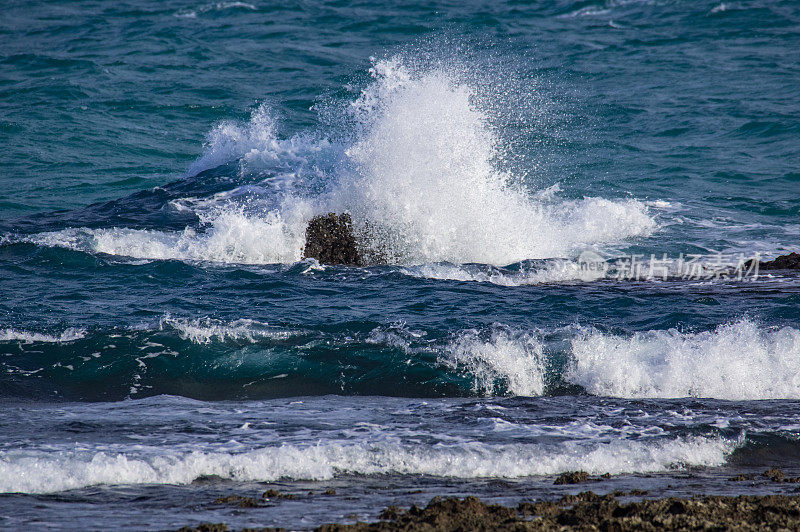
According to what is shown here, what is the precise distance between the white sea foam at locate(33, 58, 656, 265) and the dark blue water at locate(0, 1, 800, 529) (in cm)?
5

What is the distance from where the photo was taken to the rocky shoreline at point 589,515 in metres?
3.61

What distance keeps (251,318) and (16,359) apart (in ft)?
6.89

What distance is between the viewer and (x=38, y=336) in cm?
727

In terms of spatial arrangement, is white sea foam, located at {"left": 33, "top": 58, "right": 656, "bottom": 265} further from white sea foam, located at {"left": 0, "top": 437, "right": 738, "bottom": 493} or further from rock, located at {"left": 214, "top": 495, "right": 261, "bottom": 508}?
rock, located at {"left": 214, "top": 495, "right": 261, "bottom": 508}

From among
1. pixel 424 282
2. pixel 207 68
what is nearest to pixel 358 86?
pixel 207 68

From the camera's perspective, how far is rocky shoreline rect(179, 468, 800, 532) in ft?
11.8

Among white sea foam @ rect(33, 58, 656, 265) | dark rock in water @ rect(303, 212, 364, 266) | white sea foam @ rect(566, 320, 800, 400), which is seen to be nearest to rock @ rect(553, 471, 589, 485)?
white sea foam @ rect(566, 320, 800, 400)

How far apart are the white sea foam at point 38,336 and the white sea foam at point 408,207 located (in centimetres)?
285

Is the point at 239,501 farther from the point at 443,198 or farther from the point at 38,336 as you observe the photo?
the point at 443,198

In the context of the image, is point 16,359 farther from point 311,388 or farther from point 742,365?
point 742,365

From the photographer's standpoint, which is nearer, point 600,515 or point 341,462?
point 600,515

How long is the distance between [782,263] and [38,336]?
864 cm

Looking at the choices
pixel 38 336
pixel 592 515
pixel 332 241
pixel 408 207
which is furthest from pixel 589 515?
pixel 408 207

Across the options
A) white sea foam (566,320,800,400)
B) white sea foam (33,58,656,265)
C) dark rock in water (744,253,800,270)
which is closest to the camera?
white sea foam (566,320,800,400)
